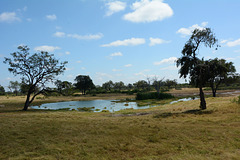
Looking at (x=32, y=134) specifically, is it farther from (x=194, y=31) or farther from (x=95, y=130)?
(x=194, y=31)

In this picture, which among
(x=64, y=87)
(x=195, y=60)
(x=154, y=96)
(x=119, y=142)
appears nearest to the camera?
(x=119, y=142)

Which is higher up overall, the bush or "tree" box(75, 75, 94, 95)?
"tree" box(75, 75, 94, 95)

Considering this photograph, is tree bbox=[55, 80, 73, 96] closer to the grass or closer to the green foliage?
the grass

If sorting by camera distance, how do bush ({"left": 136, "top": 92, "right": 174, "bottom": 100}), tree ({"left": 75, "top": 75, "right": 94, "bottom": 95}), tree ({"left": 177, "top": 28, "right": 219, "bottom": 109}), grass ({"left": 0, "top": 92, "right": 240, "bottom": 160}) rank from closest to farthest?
grass ({"left": 0, "top": 92, "right": 240, "bottom": 160}) → tree ({"left": 177, "top": 28, "right": 219, "bottom": 109}) → bush ({"left": 136, "top": 92, "right": 174, "bottom": 100}) → tree ({"left": 75, "top": 75, "right": 94, "bottom": 95})

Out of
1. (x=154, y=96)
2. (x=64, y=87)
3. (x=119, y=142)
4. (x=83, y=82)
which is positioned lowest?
(x=154, y=96)

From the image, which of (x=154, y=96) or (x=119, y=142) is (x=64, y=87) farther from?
(x=154, y=96)

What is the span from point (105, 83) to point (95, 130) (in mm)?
171698

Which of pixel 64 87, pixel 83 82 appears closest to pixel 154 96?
pixel 64 87

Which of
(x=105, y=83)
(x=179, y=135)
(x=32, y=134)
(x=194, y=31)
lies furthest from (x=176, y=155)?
(x=105, y=83)

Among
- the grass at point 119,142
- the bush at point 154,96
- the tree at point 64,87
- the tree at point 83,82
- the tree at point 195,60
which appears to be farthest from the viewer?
the tree at point 83,82

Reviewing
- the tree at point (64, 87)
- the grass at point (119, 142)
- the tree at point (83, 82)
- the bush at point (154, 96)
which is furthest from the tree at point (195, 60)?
the tree at point (83, 82)

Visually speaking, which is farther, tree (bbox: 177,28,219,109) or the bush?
the bush

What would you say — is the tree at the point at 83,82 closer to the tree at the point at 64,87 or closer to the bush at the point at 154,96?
the bush at the point at 154,96

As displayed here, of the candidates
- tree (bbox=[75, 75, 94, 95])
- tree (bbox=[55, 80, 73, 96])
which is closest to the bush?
tree (bbox=[55, 80, 73, 96])
